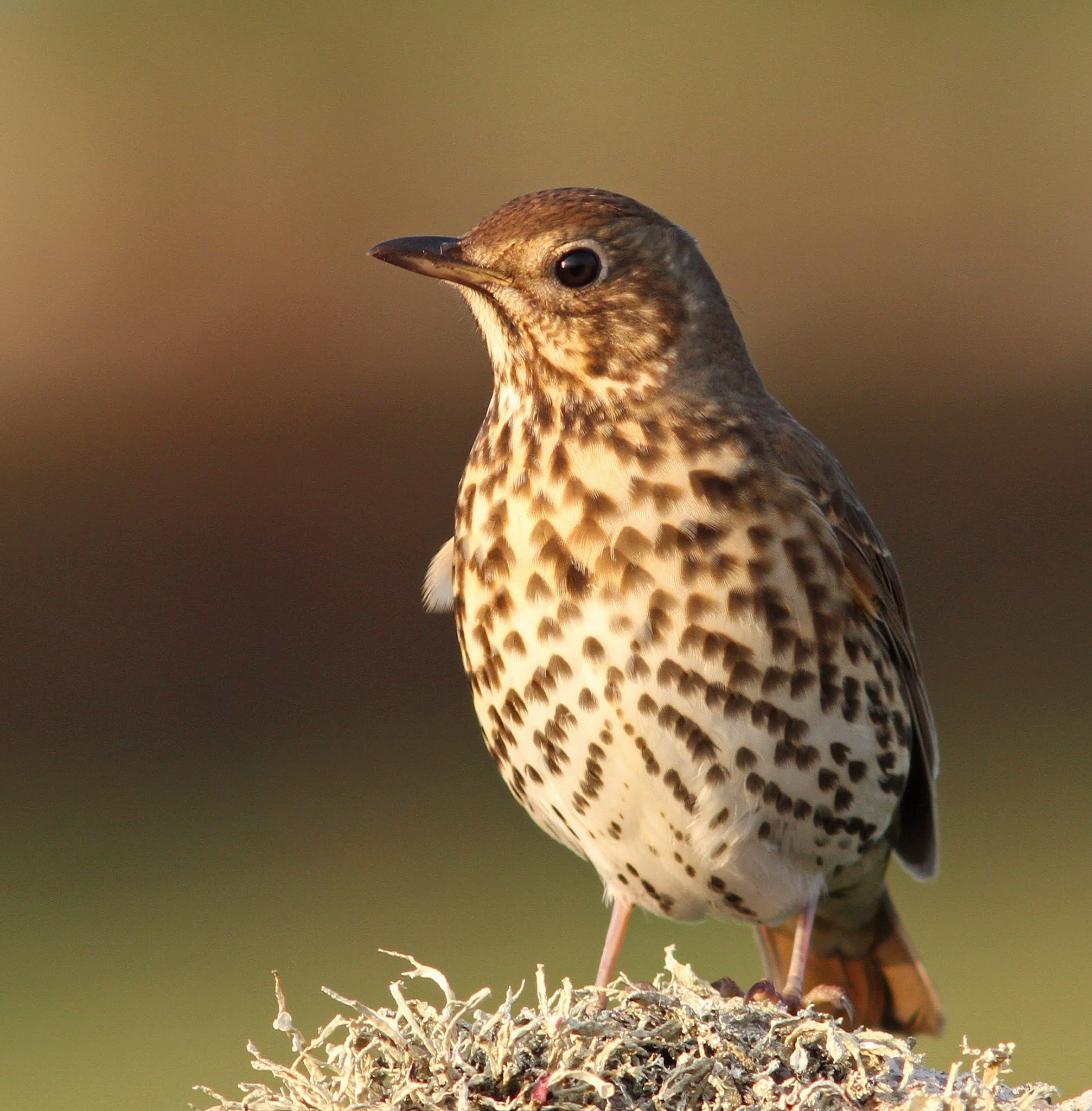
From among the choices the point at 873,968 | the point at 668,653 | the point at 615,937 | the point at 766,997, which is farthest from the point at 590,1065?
the point at 873,968

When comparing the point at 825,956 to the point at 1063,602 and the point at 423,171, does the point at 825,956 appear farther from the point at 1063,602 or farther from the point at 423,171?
Result: the point at 423,171

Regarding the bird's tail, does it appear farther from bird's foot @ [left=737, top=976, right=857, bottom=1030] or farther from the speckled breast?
bird's foot @ [left=737, top=976, right=857, bottom=1030]

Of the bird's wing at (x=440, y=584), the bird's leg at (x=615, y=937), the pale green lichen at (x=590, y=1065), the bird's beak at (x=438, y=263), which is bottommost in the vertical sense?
the pale green lichen at (x=590, y=1065)

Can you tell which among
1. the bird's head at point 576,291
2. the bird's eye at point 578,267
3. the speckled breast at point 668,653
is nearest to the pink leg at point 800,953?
the speckled breast at point 668,653

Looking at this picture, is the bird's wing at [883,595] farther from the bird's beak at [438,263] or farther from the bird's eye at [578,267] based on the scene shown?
the bird's beak at [438,263]

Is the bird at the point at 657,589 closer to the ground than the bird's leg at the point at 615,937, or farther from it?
farther from it

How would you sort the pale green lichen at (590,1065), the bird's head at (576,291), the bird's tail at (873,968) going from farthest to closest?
the bird's tail at (873,968) < the bird's head at (576,291) < the pale green lichen at (590,1065)

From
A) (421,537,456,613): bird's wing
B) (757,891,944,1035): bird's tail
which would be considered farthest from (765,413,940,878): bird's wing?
(421,537,456,613): bird's wing
